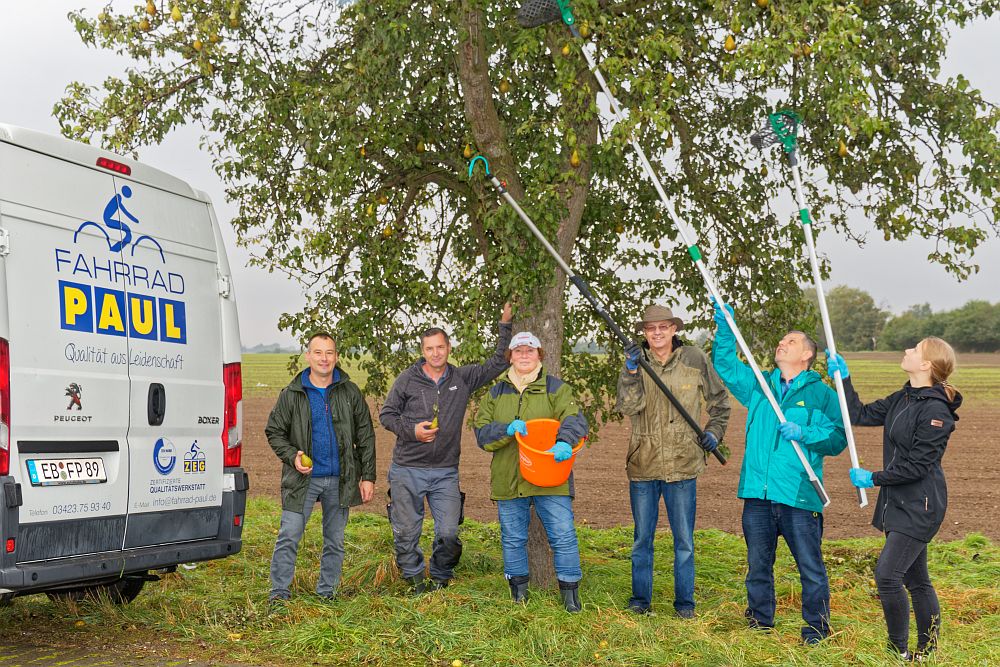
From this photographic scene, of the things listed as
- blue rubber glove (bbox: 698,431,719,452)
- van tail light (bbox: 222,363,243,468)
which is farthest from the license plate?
blue rubber glove (bbox: 698,431,719,452)

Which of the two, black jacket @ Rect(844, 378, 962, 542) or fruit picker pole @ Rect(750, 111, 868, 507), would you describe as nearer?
black jacket @ Rect(844, 378, 962, 542)

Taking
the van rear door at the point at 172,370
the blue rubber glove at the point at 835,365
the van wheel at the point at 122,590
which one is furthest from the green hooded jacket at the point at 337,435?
the blue rubber glove at the point at 835,365

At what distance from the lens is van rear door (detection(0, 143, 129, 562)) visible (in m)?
4.78

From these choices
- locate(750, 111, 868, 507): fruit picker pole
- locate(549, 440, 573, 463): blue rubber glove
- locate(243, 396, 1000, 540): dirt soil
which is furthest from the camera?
locate(243, 396, 1000, 540): dirt soil

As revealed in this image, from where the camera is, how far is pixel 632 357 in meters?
6.36

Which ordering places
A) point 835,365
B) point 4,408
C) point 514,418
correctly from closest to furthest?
1. point 4,408
2. point 835,365
3. point 514,418

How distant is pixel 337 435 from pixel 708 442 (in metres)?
2.44

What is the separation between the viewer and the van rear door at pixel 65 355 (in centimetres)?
478

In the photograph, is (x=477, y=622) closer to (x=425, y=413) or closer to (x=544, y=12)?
(x=425, y=413)

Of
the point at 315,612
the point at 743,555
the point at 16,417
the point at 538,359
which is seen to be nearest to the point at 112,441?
the point at 16,417

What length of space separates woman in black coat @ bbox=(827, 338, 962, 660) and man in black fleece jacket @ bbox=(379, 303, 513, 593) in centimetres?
267

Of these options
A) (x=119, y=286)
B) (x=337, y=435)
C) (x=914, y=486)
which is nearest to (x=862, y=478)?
(x=914, y=486)

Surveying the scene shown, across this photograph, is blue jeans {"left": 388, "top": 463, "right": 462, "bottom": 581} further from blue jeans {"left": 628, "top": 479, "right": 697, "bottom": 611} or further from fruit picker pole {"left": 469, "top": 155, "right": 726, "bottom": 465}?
fruit picker pole {"left": 469, "top": 155, "right": 726, "bottom": 465}

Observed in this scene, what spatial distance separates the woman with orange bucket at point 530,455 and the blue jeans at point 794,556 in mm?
1089
